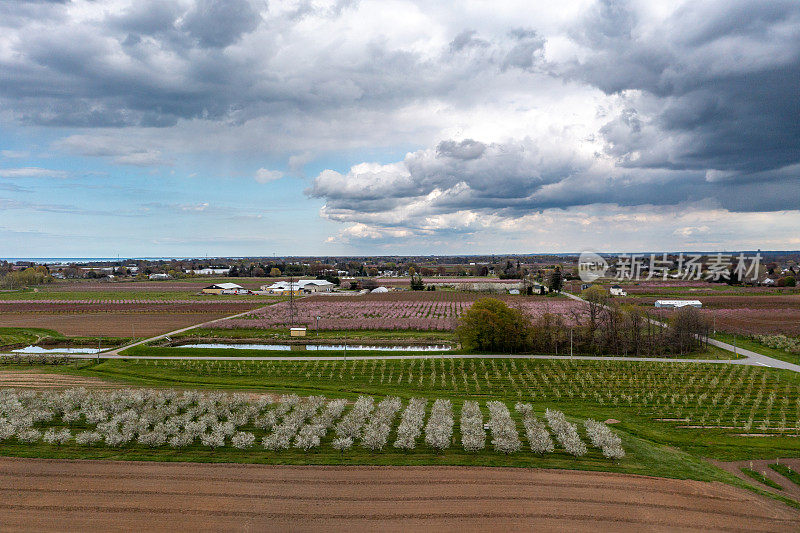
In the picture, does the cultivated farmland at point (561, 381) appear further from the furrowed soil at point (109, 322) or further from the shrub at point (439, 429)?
the furrowed soil at point (109, 322)

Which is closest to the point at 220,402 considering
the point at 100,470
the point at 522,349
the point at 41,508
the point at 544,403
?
the point at 100,470

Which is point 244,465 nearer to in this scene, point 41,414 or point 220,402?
point 220,402

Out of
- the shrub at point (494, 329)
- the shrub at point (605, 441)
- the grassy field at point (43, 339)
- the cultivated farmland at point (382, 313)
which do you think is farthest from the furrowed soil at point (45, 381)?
the shrub at point (605, 441)

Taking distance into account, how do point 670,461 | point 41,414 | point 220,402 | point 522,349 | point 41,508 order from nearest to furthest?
point 41,508 → point 670,461 → point 41,414 → point 220,402 → point 522,349

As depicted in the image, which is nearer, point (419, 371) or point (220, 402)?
point (220, 402)

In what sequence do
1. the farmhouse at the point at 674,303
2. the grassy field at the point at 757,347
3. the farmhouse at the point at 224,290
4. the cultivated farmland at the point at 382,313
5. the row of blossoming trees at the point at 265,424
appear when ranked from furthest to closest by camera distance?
the farmhouse at the point at 224,290 → the farmhouse at the point at 674,303 → the cultivated farmland at the point at 382,313 → the grassy field at the point at 757,347 → the row of blossoming trees at the point at 265,424

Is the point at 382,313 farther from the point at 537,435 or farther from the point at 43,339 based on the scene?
the point at 537,435

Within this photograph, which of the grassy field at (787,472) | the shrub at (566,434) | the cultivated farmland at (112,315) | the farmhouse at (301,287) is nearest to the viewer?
the grassy field at (787,472)

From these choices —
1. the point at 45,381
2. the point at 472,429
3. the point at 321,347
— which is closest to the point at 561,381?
the point at 472,429
